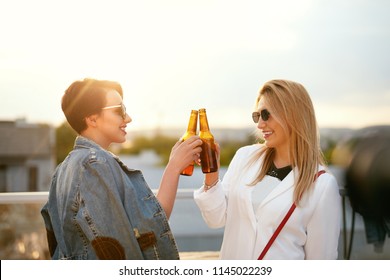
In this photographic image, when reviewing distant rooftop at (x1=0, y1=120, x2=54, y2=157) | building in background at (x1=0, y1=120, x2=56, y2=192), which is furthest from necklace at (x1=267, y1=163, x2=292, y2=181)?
distant rooftop at (x1=0, y1=120, x2=54, y2=157)

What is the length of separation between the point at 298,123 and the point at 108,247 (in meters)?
0.69

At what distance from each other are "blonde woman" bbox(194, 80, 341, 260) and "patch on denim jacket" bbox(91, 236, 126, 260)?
365 millimetres

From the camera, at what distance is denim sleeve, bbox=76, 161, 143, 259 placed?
1565 mm

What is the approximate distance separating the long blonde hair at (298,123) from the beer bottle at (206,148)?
208 mm

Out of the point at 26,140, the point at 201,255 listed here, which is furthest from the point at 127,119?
the point at 26,140

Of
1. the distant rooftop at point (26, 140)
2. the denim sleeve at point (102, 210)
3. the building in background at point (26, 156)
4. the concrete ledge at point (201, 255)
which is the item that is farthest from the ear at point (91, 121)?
the distant rooftop at point (26, 140)

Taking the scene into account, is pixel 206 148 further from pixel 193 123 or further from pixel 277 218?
pixel 277 218

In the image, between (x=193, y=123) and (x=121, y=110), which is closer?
(x=121, y=110)

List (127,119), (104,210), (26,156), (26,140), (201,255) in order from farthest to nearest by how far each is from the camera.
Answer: (26,156)
(26,140)
(201,255)
(127,119)
(104,210)

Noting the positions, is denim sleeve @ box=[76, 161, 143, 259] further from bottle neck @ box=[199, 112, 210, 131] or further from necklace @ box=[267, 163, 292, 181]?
necklace @ box=[267, 163, 292, 181]

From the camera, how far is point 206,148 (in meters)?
1.87

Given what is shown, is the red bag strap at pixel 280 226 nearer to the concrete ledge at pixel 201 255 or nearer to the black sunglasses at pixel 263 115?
the black sunglasses at pixel 263 115

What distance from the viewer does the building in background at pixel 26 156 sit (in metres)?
29.4

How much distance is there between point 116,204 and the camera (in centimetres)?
156
